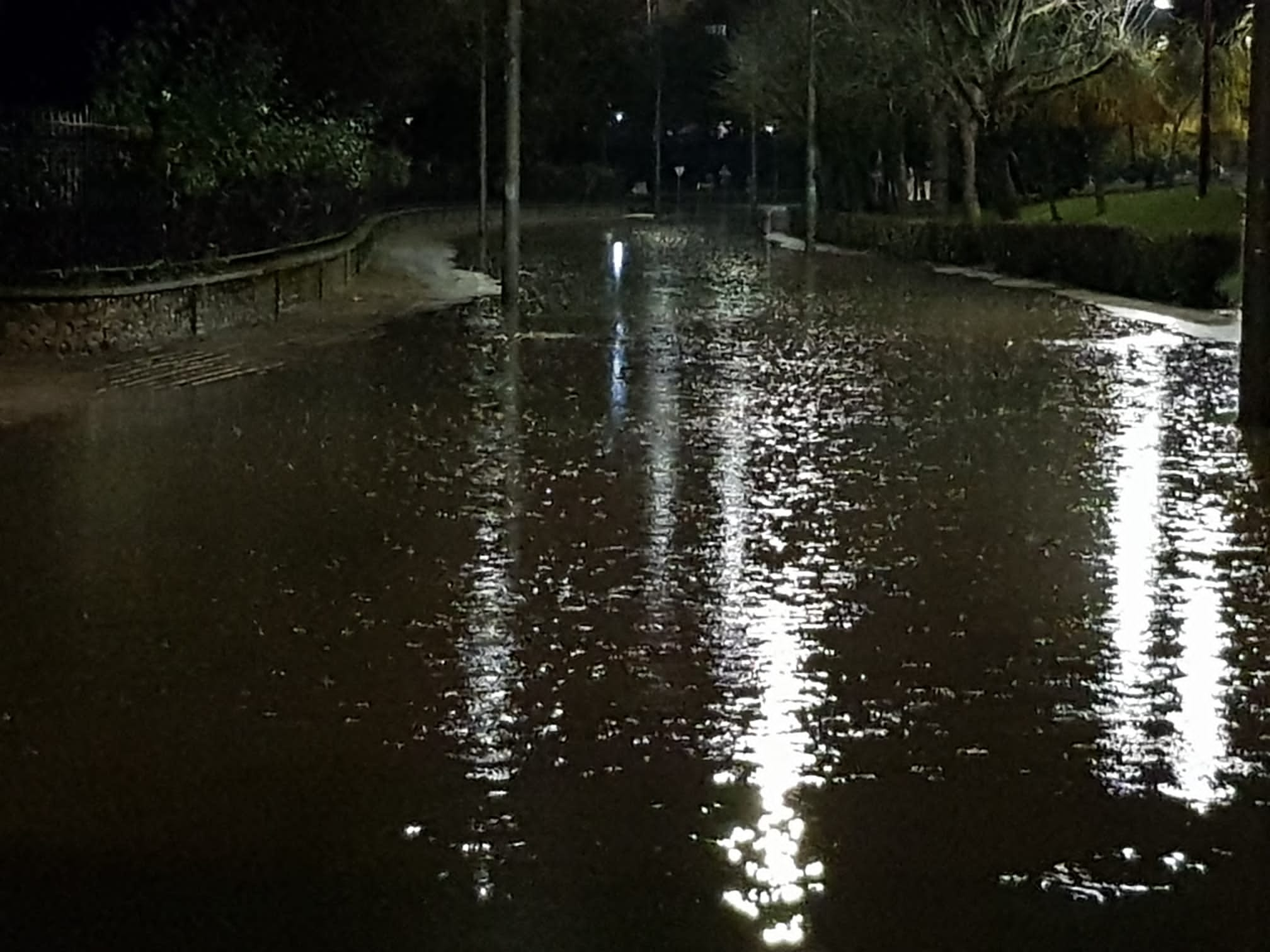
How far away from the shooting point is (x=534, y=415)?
54.5 ft

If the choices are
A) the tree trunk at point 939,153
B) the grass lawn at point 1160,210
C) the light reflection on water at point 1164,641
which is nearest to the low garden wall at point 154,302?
the light reflection on water at point 1164,641

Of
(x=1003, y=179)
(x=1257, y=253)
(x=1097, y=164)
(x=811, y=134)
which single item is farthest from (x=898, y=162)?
(x=1257, y=253)

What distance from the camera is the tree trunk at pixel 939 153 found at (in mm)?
52031

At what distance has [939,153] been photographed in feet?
181

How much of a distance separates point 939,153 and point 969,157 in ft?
15.1

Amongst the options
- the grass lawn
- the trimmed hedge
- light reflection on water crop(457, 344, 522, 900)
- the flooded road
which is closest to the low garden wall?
the flooded road

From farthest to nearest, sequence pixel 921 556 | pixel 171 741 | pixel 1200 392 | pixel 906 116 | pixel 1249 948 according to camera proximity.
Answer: pixel 906 116 < pixel 1200 392 < pixel 921 556 < pixel 171 741 < pixel 1249 948

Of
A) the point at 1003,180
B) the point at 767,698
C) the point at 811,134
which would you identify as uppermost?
the point at 811,134

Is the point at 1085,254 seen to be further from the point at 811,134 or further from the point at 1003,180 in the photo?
the point at 1003,180

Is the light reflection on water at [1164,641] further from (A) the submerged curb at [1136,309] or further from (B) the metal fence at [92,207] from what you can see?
(A) the submerged curb at [1136,309]

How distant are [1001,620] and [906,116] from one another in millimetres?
48357

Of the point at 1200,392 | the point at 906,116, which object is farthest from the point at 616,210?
the point at 1200,392

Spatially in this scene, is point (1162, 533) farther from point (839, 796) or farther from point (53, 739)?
point (53, 739)

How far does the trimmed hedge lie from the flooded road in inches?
530
